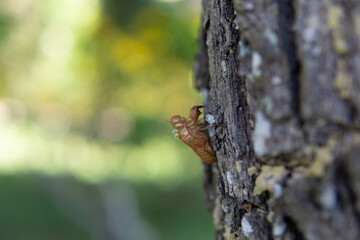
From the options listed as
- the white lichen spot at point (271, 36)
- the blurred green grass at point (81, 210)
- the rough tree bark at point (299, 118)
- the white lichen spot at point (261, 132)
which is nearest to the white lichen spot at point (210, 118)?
the rough tree bark at point (299, 118)

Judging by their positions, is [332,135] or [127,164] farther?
[127,164]

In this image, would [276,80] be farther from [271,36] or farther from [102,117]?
[102,117]

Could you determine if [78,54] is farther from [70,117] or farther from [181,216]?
[181,216]

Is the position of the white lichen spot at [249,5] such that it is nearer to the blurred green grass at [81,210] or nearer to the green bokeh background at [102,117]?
the green bokeh background at [102,117]

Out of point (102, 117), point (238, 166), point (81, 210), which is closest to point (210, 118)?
point (238, 166)

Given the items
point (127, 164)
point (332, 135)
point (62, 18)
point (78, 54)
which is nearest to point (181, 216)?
point (127, 164)

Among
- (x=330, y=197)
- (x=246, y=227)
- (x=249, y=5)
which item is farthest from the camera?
(x=246, y=227)

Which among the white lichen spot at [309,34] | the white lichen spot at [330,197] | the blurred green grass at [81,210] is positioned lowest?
the blurred green grass at [81,210]

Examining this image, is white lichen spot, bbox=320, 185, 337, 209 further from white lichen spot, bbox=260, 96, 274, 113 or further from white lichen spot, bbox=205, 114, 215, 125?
white lichen spot, bbox=205, 114, 215, 125
